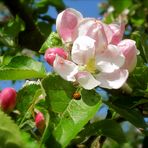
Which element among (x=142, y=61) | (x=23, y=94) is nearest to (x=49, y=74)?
(x=23, y=94)

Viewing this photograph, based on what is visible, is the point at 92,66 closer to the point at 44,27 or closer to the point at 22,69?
the point at 22,69

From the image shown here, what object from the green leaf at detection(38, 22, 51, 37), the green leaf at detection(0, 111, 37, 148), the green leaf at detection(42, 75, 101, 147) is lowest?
the green leaf at detection(38, 22, 51, 37)

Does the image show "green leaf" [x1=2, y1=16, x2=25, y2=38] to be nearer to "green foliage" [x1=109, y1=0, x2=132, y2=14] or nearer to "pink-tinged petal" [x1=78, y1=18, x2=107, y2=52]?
"pink-tinged petal" [x1=78, y1=18, x2=107, y2=52]

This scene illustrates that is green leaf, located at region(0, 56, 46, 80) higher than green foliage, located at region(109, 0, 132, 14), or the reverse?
green leaf, located at region(0, 56, 46, 80)

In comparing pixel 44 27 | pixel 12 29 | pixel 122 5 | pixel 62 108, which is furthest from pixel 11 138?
pixel 122 5

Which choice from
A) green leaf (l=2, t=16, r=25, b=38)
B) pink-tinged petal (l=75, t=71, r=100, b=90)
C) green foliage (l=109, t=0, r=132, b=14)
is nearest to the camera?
pink-tinged petal (l=75, t=71, r=100, b=90)

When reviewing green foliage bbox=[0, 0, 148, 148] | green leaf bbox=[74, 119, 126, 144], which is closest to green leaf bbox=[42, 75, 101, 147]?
green foliage bbox=[0, 0, 148, 148]

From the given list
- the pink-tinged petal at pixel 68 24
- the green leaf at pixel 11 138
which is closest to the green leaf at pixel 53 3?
the pink-tinged petal at pixel 68 24

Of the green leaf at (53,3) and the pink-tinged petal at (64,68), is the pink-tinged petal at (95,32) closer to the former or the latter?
the pink-tinged petal at (64,68)
